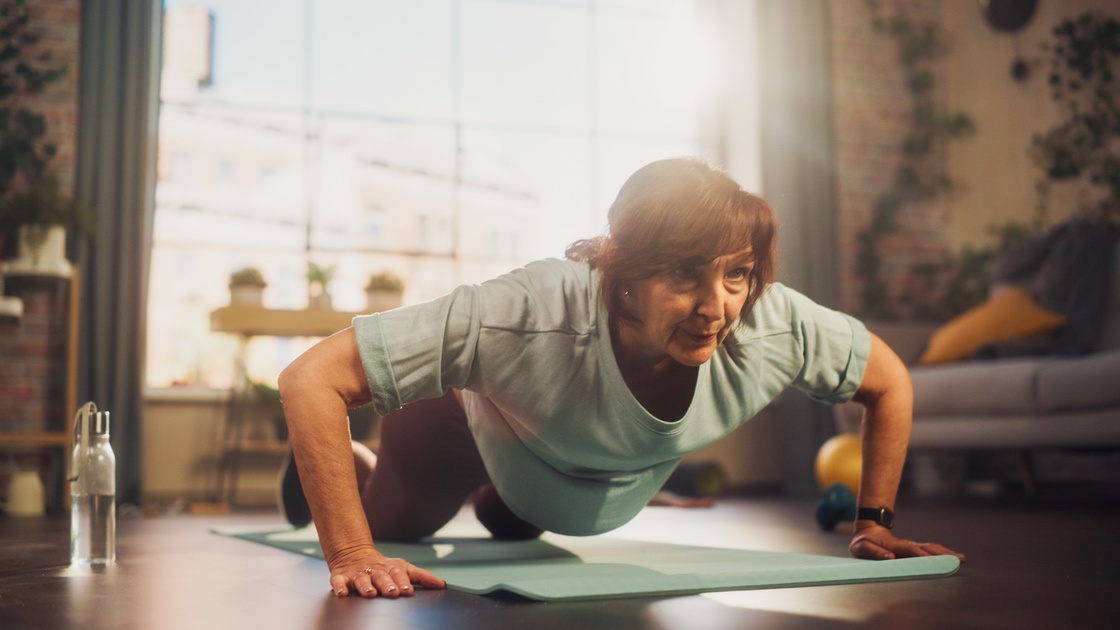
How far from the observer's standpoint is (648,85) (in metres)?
5.61

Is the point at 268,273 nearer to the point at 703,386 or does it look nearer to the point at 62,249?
the point at 62,249

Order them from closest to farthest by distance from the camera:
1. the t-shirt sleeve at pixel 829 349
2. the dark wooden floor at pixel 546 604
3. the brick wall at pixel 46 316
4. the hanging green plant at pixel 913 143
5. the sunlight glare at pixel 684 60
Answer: the dark wooden floor at pixel 546 604, the t-shirt sleeve at pixel 829 349, the brick wall at pixel 46 316, the hanging green plant at pixel 913 143, the sunlight glare at pixel 684 60

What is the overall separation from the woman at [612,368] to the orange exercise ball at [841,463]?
2015 millimetres

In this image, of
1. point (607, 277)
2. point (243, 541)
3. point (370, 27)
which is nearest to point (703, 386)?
point (607, 277)

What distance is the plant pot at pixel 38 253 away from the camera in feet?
13.5

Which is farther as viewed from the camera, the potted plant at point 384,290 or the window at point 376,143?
the window at point 376,143

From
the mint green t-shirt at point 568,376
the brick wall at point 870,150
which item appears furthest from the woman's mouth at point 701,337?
the brick wall at point 870,150

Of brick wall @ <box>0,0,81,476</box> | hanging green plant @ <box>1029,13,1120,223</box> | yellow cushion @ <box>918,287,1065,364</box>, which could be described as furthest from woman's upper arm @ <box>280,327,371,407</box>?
hanging green plant @ <box>1029,13,1120,223</box>

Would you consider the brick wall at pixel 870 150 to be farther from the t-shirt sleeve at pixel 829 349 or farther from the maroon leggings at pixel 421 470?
the t-shirt sleeve at pixel 829 349

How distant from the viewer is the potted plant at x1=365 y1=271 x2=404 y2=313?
4668 mm

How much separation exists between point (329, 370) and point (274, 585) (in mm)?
396

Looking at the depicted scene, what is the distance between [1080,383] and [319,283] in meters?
2.94

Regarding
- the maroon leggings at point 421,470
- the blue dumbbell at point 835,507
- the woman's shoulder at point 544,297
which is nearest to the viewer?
the woman's shoulder at point 544,297

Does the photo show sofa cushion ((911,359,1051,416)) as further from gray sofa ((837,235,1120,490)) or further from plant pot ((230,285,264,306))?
plant pot ((230,285,264,306))
